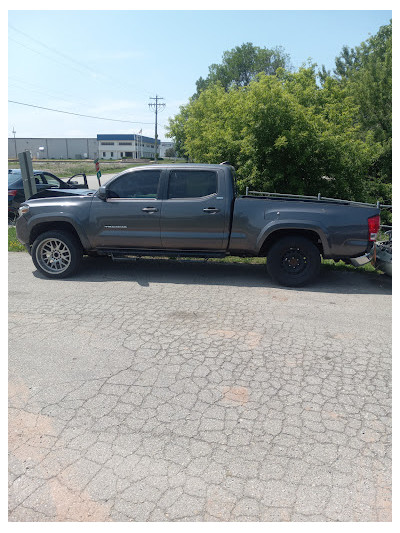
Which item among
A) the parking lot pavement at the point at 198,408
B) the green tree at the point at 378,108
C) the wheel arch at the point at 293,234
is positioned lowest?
the parking lot pavement at the point at 198,408

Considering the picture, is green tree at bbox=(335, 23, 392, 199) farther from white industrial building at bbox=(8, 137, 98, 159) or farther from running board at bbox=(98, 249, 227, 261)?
white industrial building at bbox=(8, 137, 98, 159)

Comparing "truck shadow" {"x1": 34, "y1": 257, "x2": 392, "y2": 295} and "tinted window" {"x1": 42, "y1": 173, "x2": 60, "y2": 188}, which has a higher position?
"tinted window" {"x1": 42, "y1": 173, "x2": 60, "y2": 188}

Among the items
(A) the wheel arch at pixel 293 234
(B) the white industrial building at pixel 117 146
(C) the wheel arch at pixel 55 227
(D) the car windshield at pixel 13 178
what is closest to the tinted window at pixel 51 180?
(D) the car windshield at pixel 13 178

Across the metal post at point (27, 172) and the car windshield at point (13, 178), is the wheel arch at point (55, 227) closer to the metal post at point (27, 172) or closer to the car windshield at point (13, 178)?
the metal post at point (27, 172)

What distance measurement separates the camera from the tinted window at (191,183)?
658cm

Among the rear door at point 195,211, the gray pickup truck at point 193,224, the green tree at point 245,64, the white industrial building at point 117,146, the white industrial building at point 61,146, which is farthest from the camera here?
the white industrial building at point 117,146

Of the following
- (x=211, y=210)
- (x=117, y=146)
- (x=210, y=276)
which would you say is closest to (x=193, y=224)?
(x=211, y=210)

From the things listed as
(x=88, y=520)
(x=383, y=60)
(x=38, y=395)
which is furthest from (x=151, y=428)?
(x=383, y=60)

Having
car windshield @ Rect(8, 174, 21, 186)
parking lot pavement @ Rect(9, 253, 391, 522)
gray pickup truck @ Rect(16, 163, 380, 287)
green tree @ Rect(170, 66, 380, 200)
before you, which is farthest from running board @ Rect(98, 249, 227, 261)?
car windshield @ Rect(8, 174, 21, 186)

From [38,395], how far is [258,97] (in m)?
8.29

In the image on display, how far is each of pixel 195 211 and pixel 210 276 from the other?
1137 mm

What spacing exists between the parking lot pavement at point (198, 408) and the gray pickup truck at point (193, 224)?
Result: 0.91 metres

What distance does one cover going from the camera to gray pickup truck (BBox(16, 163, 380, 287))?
20.4 feet

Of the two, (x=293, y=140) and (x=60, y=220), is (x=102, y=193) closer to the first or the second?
(x=60, y=220)
